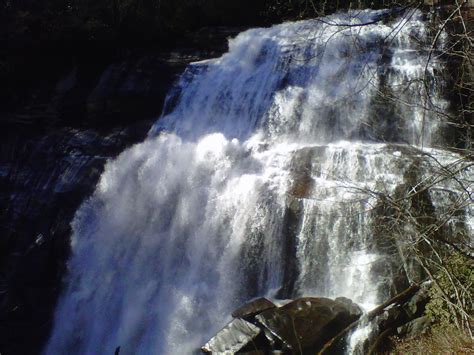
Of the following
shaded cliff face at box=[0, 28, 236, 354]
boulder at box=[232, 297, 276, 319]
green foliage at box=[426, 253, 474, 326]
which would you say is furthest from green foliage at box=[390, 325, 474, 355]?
shaded cliff face at box=[0, 28, 236, 354]

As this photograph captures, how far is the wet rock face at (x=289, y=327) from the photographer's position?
6.93 metres

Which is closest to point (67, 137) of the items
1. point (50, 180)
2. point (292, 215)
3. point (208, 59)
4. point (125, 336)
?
point (50, 180)

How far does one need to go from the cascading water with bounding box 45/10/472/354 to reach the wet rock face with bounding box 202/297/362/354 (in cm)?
62

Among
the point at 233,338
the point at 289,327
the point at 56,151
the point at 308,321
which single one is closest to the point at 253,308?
the point at 233,338

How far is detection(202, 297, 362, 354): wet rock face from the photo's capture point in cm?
693

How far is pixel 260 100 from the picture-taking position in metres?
11.7

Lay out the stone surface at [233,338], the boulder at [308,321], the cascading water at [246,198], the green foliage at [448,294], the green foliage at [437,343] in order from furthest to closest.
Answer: the cascading water at [246,198], the stone surface at [233,338], the boulder at [308,321], the green foliage at [448,294], the green foliage at [437,343]

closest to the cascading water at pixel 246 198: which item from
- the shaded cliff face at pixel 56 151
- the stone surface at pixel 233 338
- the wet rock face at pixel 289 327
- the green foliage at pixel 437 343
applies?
the shaded cliff face at pixel 56 151

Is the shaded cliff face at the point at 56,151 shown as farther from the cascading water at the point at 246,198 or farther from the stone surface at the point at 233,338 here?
the stone surface at the point at 233,338

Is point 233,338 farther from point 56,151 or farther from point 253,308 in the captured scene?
point 56,151

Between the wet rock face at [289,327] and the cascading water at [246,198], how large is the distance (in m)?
0.62

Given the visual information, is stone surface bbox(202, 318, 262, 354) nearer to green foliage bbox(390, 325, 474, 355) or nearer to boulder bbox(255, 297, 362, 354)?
boulder bbox(255, 297, 362, 354)

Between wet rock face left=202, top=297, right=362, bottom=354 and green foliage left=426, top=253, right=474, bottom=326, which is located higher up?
green foliage left=426, top=253, right=474, bottom=326

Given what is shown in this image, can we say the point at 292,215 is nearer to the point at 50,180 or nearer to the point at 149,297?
the point at 149,297
